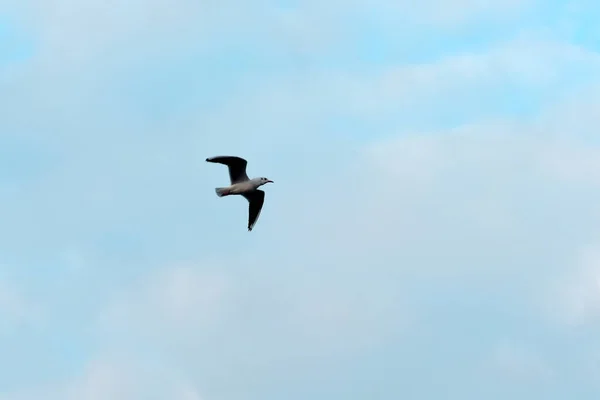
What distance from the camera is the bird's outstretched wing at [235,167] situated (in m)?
103

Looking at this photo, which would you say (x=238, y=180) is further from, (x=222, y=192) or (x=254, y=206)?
(x=254, y=206)

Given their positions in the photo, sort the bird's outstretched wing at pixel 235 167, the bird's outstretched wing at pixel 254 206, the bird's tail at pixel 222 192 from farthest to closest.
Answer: the bird's outstretched wing at pixel 254 206 < the bird's tail at pixel 222 192 < the bird's outstretched wing at pixel 235 167

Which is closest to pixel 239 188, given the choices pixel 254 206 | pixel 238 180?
pixel 238 180

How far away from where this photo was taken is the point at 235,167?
4097 inches

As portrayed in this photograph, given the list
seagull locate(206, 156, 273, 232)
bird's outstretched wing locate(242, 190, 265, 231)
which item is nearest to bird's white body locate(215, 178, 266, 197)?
seagull locate(206, 156, 273, 232)

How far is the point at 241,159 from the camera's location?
103500 millimetres

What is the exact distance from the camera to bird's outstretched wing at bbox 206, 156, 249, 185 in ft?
338

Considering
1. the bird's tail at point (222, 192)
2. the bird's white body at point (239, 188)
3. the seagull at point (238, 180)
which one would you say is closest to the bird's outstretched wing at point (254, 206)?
the seagull at point (238, 180)

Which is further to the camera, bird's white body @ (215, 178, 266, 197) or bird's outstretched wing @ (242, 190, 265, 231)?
bird's outstretched wing @ (242, 190, 265, 231)

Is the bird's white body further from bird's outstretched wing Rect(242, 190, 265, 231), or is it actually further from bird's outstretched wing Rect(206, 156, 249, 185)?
bird's outstretched wing Rect(242, 190, 265, 231)

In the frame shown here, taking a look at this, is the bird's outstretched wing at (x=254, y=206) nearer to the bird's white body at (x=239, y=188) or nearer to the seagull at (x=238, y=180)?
the seagull at (x=238, y=180)

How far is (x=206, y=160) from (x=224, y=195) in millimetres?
4677

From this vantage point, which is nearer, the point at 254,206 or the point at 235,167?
the point at 235,167

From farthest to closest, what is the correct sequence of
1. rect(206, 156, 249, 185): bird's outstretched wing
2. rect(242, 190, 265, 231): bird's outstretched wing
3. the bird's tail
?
1. rect(242, 190, 265, 231): bird's outstretched wing
2. the bird's tail
3. rect(206, 156, 249, 185): bird's outstretched wing
